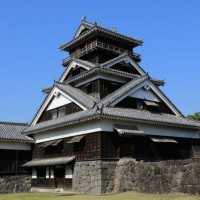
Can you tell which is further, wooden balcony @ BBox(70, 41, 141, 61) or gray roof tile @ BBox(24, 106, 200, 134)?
wooden balcony @ BBox(70, 41, 141, 61)

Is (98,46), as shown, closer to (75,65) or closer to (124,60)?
(124,60)

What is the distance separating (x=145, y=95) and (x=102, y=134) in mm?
7145

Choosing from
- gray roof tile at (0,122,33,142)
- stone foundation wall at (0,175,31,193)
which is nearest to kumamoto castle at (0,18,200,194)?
stone foundation wall at (0,175,31,193)

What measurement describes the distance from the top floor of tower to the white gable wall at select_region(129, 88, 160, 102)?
19.1 feet

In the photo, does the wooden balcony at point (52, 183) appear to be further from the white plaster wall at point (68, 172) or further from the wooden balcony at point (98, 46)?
the wooden balcony at point (98, 46)

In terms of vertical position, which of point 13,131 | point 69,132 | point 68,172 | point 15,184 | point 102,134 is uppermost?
point 13,131

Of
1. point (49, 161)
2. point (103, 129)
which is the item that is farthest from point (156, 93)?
point (49, 161)

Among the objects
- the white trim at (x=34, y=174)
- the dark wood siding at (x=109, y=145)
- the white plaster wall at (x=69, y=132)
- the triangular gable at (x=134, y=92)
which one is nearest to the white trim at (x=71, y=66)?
the triangular gable at (x=134, y=92)

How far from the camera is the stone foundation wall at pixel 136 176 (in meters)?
17.2

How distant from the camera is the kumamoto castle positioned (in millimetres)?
23000

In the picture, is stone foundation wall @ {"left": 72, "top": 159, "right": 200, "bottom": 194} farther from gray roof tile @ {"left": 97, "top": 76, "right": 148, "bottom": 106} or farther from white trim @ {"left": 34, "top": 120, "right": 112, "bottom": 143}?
gray roof tile @ {"left": 97, "top": 76, "right": 148, "bottom": 106}

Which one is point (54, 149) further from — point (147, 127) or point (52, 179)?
point (147, 127)

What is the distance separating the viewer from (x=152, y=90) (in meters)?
29.7

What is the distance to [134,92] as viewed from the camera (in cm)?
2825
